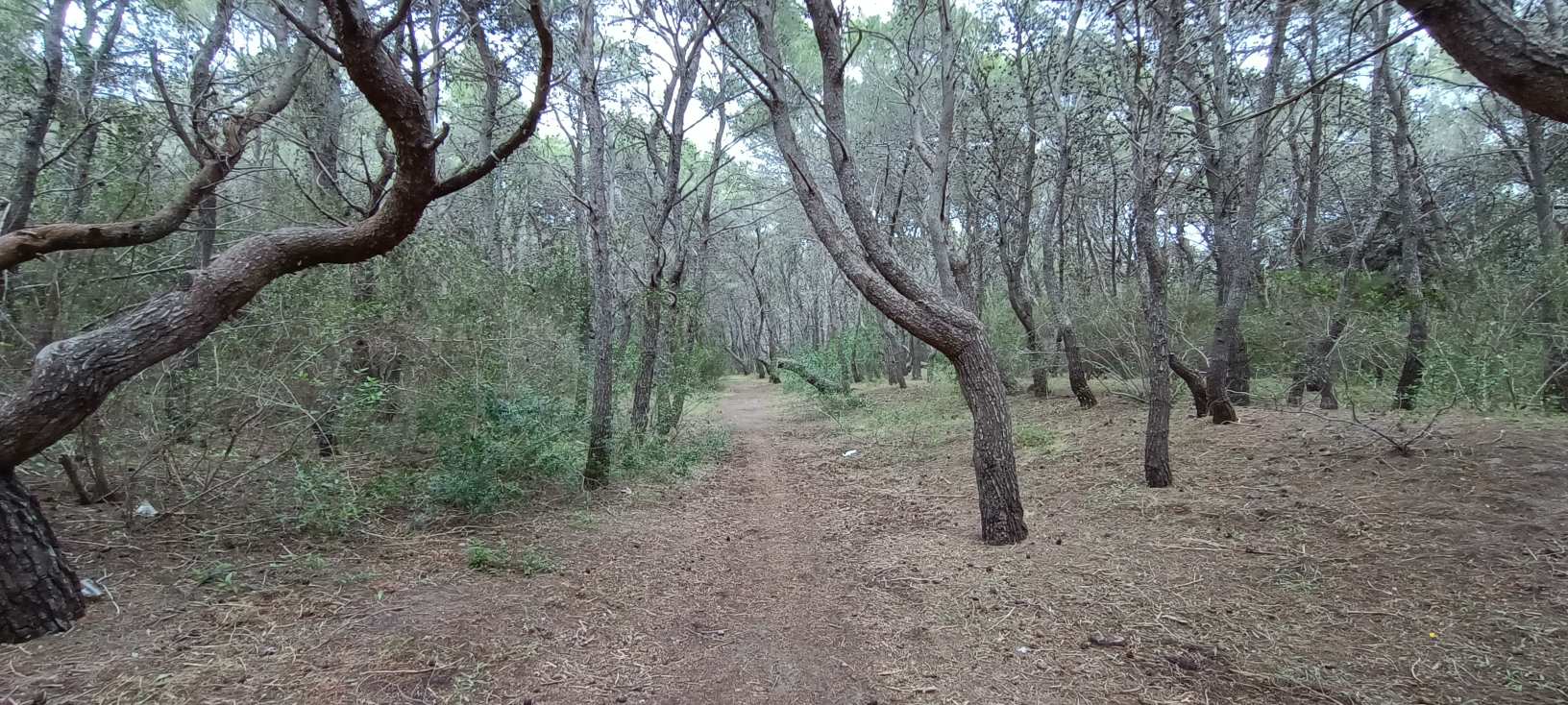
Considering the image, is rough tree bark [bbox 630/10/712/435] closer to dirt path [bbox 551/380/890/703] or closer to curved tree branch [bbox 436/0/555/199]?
dirt path [bbox 551/380/890/703]

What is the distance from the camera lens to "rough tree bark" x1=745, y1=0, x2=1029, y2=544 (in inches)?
185

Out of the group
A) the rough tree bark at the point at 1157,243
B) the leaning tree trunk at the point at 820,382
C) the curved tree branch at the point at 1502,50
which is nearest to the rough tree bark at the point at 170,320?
the curved tree branch at the point at 1502,50

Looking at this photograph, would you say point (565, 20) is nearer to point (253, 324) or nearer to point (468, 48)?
point (468, 48)

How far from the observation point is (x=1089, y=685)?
2.83 metres

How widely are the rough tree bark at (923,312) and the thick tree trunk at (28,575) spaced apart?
15.7 feet

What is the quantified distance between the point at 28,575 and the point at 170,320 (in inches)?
49.3

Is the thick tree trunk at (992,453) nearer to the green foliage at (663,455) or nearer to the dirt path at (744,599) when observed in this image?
the dirt path at (744,599)

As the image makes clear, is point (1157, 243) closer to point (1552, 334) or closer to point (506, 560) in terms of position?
point (1552, 334)

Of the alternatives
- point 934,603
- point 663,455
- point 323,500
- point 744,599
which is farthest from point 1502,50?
point 663,455

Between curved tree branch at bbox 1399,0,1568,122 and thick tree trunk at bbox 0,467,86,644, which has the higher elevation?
curved tree branch at bbox 1399,0,1568,122

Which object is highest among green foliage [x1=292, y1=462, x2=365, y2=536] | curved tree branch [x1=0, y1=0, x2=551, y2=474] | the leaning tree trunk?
curved tree branch [x1=0, y1=0, x2=551, y2=474]

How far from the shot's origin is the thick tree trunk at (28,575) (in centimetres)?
270

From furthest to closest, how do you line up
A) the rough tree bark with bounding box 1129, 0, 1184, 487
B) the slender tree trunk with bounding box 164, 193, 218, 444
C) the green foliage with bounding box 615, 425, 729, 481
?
the green foliage with bounding box 615, 425, 729, 481 < the rough tree bark with bounding box 1129, 0, 1184, 487 < the slender tree trunk with bounding box 164, 193, 218, 444

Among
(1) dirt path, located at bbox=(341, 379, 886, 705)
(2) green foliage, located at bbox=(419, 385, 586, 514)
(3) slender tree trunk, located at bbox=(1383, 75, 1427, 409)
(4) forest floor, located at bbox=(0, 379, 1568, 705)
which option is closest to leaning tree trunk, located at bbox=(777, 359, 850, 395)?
(1) dirt path, located at bbox=(341, 379, 886, 705)
